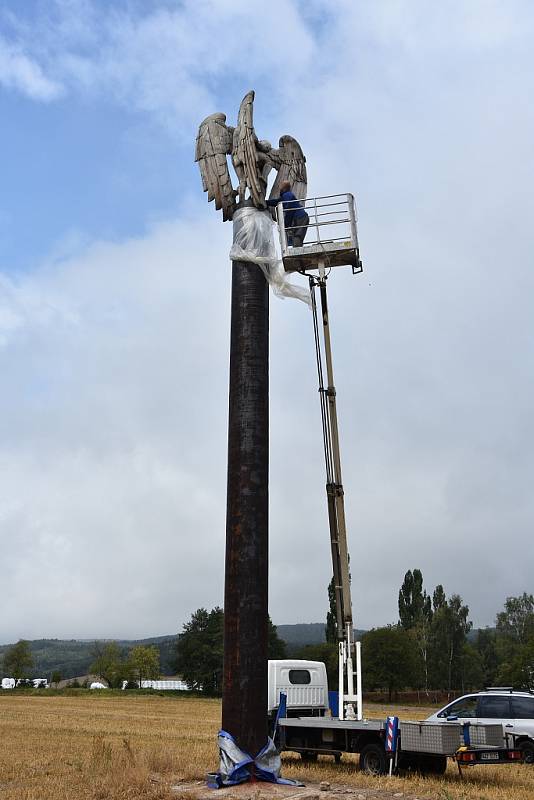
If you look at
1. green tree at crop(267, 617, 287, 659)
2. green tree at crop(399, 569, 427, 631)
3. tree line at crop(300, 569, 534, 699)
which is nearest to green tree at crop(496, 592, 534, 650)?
tree line at crop(300, 569, 534, 699)

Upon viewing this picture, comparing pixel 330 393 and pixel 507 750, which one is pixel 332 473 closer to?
pixel 330 393

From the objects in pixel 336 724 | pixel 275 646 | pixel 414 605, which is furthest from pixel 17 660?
pixel 336 724

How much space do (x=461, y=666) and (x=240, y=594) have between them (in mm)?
78578

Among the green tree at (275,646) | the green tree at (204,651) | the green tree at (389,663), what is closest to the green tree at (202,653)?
the green tree at (204,651)

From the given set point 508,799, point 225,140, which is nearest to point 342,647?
point 508,799

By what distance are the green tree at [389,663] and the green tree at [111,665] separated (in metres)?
58.2

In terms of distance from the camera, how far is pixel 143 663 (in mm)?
117438

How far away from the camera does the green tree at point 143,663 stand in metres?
117

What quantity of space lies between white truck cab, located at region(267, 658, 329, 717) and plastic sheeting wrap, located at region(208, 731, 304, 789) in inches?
273

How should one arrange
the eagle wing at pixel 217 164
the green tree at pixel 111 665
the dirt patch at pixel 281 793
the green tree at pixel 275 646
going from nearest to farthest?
the dirt patch at pixel 281 793 < the eagle wing at pixel 217 164 < the green tree at pixel 275 646 < the green tree at pixel 111 665

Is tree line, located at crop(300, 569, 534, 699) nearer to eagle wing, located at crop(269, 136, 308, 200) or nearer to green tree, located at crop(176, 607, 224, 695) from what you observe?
green tree, located at crop(176, 607, 224, 695)

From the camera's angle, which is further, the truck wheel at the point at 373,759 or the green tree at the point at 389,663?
the green tree at the point at 389,663

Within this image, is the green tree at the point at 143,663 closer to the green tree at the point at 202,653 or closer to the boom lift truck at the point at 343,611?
the green tree at the point at 202,653

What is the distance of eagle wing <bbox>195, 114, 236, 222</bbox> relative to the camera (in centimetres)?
1599
